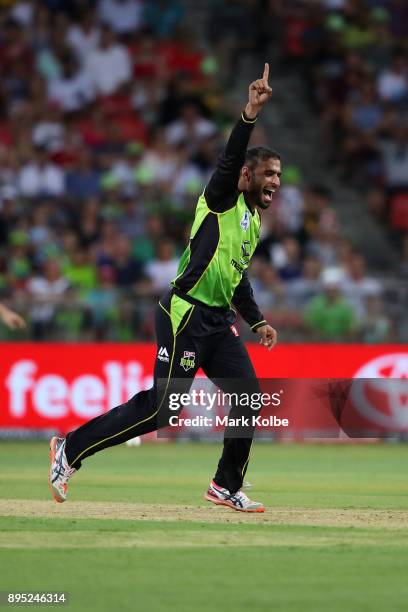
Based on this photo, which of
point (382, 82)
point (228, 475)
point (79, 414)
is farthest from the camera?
point (382, 82)

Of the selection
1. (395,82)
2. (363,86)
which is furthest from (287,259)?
(395,82)

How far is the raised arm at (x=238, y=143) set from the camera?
9.40 metres

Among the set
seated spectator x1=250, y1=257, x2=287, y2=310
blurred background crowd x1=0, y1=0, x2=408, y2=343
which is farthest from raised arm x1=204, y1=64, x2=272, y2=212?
blurred background crowd x1=0, y1=0, x2=408, y2=343

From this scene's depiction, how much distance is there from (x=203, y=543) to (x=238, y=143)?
8.91ft

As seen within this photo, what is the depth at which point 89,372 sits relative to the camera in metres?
19.1

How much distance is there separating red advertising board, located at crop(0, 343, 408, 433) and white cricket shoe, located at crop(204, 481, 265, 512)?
8.26 metres

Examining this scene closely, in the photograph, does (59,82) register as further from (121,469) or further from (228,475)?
(228,475)

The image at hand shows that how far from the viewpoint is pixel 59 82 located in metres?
23.7

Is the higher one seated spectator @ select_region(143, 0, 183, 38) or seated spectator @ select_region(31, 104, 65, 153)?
seated spectator @ select_region(143, 0, 183, 38)

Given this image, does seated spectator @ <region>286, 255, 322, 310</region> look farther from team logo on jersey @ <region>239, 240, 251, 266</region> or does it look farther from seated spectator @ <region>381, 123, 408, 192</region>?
team logo on jersey @ <region>239, 240, 251, 266</region>

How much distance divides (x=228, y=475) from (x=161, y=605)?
3.79 m

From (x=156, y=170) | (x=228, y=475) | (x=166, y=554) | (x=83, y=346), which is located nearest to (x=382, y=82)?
(x=156, y=170)

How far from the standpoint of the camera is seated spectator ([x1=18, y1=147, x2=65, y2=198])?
2175 centimetres

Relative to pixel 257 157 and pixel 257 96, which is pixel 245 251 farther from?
pixel 257 96
